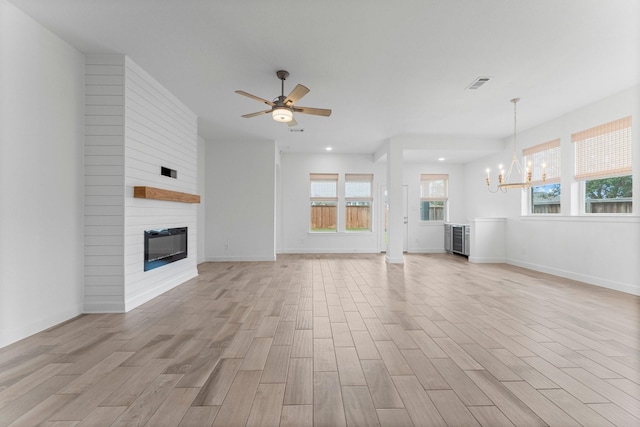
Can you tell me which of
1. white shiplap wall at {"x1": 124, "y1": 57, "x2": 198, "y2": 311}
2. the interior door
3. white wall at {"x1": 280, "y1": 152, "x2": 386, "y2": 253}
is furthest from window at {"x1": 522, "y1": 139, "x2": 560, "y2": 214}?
white shiplap wall at {"x1": 124, "y1": 57, "x2": 198, "y2": 311}

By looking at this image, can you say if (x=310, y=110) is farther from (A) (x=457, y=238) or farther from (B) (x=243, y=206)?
(A) (x=457, y=238)

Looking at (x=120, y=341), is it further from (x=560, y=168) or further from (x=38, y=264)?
(x=560, y=168)

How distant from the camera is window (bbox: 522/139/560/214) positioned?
Answer: 5.74m

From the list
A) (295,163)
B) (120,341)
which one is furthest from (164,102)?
(295,163)

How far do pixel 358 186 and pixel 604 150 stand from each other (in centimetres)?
540

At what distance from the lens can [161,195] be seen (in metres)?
3.94

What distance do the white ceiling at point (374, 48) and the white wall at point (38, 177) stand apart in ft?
1.17

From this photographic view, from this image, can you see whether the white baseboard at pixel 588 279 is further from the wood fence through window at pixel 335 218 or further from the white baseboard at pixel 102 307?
the white baseboard at pixel 102 307

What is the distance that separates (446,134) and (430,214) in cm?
314

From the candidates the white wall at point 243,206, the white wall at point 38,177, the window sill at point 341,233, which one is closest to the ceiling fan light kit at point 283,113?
the white wall at point 38,177

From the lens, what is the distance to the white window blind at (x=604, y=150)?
4441 millimetres

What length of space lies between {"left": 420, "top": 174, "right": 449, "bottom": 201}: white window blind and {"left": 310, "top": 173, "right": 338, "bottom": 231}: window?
274 centimetres

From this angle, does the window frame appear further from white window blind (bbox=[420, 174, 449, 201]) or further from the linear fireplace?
the linear fireplace

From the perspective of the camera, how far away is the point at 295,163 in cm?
863
